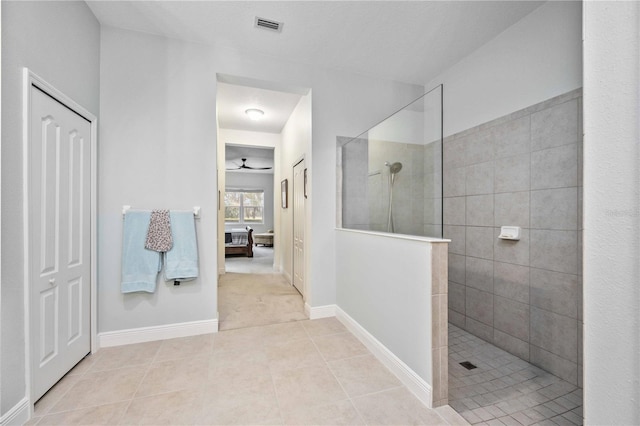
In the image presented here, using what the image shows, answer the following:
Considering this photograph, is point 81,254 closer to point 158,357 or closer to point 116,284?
point 116,284

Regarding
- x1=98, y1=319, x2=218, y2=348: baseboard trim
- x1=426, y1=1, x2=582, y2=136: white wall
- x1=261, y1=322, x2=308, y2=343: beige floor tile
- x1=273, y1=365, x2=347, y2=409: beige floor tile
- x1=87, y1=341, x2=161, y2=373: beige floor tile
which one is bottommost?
x1=87, y1=341, x2=161, y2=373: beige floor tile

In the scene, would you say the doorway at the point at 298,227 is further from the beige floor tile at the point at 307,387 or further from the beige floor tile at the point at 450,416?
the beige floor tile at the point at 450,416

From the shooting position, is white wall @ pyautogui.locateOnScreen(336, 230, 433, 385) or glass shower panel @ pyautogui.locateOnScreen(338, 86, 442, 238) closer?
white wall @ pyautogui.locateOnScreen(336, 230, 433, 385)

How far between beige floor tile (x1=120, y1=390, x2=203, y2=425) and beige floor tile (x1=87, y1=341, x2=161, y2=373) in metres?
0.53

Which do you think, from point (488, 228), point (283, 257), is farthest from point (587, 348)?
point (283, 257)

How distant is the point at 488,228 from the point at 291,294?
8.66 feet

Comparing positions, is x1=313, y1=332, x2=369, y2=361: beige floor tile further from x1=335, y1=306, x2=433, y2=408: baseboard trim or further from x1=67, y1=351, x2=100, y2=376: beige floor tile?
x1=67, y1=351, x2=100, y2=376: beige floor tile

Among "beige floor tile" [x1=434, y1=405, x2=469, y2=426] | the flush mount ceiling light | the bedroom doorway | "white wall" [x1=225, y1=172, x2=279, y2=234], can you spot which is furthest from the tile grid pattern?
"white wall" [x1=225, y1=172, x2=279, y2=234]

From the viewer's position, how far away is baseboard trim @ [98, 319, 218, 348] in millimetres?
2428

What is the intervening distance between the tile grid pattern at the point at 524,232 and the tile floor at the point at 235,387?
3.53ft

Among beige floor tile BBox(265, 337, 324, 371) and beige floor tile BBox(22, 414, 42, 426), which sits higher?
beige floor tile BBox(22, 414, 42, 426)

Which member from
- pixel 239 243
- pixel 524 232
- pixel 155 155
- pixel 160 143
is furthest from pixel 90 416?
pixel 239 243

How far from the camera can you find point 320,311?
3.08 m

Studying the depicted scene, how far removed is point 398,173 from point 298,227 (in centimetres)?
212
